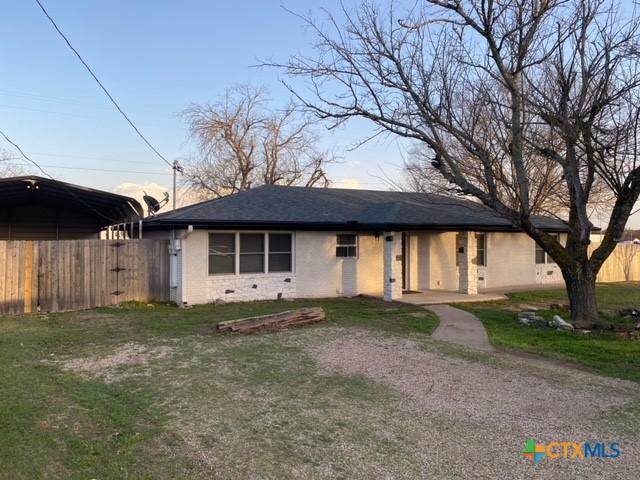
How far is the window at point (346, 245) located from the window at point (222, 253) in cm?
342

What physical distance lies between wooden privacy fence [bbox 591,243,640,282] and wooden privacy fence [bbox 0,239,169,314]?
18901 millimetres

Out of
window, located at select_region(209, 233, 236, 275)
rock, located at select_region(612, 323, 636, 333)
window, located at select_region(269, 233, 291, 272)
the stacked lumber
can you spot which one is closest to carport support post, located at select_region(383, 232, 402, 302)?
window, located at select_region(269, 233, 291, 272)

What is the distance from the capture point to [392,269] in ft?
46.7

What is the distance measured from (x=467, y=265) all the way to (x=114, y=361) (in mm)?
11454

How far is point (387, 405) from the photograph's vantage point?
204 inches

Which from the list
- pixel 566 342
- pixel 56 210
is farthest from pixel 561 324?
pixel 56 210

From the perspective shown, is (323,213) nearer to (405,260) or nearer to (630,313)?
(405,260)

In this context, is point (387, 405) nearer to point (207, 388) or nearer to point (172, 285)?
point (207, 388)

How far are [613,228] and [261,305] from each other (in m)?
8.39

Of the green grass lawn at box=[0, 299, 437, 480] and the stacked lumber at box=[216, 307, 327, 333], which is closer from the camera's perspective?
the green grass lawn at box=[0, 299, 437, 480]

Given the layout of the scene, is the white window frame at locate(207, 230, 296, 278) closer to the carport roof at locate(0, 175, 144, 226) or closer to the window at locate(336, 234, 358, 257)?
the window at locate(336, 234, 358, 257)

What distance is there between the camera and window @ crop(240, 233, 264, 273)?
13.8 meters

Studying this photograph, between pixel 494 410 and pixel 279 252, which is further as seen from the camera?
pixel 279 252

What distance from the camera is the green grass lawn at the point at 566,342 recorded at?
277 inches
